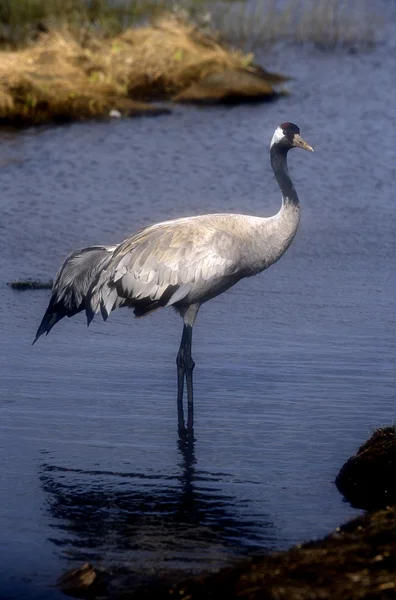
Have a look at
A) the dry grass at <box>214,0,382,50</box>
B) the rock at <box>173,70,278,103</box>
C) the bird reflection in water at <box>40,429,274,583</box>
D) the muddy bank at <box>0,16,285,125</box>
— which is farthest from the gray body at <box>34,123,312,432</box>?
the dry grass at <box>214,0,382,50</box>

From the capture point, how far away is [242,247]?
798 cm

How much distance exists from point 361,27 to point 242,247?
18.6 m

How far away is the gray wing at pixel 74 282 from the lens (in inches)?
326

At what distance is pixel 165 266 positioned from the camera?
7996 mm

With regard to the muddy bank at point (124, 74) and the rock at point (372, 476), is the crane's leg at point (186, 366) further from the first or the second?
the muddy bank at point (124, 74)

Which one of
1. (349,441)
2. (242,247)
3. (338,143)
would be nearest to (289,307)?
(242,247)

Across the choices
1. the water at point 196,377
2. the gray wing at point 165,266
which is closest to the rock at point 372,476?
the water at point 196,377

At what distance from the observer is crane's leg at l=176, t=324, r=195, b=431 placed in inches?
296

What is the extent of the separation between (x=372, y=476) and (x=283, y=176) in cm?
256

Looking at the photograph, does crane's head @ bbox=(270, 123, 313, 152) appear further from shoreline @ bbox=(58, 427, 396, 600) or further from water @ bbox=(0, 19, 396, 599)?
shoreline @ bbox=(58, 427, 396, 600)

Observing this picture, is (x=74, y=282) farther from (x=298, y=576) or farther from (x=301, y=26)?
(x=301, y=26)

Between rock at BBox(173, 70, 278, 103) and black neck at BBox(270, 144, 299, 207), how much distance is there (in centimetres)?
1064

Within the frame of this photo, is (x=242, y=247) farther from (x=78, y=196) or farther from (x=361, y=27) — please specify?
(x=361, y=27)

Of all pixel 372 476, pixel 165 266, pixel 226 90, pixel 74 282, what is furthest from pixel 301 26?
pixel 372 476
